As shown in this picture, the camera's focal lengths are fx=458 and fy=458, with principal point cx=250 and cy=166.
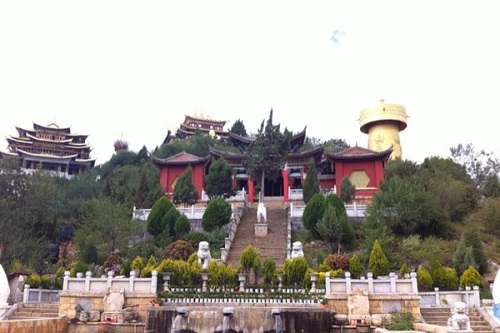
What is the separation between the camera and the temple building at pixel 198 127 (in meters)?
58.9

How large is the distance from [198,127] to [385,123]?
25.1 meters

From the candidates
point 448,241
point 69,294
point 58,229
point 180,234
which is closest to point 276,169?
point 180,234

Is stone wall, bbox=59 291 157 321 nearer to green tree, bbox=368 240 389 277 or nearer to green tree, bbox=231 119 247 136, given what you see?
green tree, bbox=368 240 389 277

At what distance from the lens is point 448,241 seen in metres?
21.0

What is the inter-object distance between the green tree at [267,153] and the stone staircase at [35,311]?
15946mm

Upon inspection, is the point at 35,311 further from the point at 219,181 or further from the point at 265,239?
the point at 219,181

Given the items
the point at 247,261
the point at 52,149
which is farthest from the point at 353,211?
the point at 52,149

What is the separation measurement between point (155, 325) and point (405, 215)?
1367cm

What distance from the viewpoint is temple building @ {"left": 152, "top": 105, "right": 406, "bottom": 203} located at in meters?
31.7

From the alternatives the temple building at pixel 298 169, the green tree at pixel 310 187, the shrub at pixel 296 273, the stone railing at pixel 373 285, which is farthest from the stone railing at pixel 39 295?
the temple building at pixel 298 169

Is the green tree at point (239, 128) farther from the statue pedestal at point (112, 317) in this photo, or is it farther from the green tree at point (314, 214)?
the statue pedestal at point (112, 317)

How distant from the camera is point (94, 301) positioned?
492 inches

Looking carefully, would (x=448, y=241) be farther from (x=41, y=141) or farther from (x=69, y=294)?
(x=41, y=141)

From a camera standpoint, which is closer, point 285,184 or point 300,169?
point 285,184
